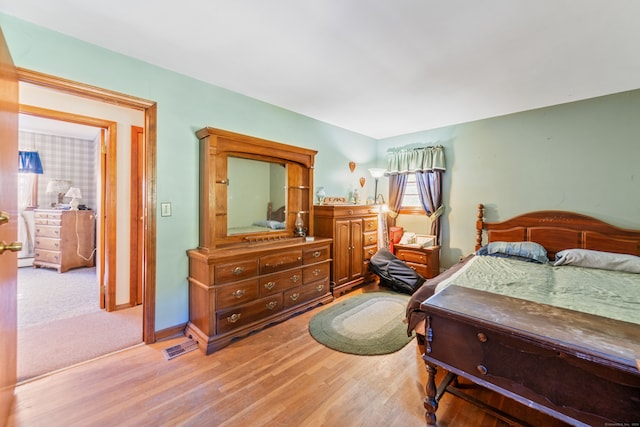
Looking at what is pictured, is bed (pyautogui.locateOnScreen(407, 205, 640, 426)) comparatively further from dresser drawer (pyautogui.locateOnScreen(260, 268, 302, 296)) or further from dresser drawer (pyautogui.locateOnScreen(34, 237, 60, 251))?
dresser drawer (pyautogui.locateOnScreen(34, 237, 60, 251))

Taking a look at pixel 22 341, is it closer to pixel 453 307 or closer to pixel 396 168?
pixel 453 307

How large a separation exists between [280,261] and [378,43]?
84.0 inches

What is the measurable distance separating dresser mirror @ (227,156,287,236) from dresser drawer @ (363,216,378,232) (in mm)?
1333

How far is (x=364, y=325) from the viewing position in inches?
106

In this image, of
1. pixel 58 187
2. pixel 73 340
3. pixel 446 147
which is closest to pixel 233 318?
pixel 73 340

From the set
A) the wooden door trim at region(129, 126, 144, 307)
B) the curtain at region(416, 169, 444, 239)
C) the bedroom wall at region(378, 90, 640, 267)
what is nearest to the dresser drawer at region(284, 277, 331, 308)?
the wooden door trim at region(129, 126, 144, 307)

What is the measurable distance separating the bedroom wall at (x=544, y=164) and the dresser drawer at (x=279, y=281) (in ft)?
8.32

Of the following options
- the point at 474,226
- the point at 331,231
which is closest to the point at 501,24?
the point at 331,231

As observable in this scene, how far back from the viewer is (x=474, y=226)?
12.7 feet

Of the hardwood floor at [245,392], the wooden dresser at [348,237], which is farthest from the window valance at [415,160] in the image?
the hardwood floor at [245,392]

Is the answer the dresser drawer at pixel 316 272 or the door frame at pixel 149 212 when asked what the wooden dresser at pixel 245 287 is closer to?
the dresser drawer at pixel 316 272

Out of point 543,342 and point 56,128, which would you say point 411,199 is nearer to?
point 543,342

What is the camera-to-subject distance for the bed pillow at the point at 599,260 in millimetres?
2518

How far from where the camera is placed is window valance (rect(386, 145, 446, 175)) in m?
4.07
